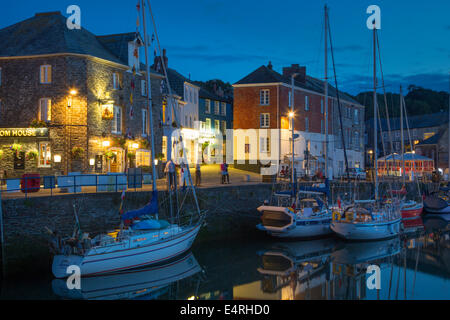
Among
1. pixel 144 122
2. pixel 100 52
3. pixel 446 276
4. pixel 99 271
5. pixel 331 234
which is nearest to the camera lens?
pixel 99 271

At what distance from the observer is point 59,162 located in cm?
3111

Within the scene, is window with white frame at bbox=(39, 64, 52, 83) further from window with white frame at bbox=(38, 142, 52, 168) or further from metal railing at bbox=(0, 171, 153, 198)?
metal railing at bbox=(0, 171, 153, 198)

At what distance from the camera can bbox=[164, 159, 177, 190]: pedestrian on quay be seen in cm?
2445

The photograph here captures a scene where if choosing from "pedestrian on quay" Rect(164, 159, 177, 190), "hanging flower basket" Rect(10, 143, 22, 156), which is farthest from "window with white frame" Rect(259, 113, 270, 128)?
"hanging flower basket" Rect(10, 143, 22, 156)

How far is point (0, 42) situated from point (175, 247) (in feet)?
76.2

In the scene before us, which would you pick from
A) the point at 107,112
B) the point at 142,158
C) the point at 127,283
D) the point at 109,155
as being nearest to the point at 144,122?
the point at 142,158

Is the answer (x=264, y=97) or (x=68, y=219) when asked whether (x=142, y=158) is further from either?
(x=264, y=97)

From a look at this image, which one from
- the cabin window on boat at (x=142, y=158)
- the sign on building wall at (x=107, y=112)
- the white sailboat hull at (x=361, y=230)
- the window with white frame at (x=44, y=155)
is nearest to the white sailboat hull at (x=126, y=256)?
the white sailboat hull at (x=361, y=230)

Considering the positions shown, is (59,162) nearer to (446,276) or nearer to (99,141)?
(99,141)

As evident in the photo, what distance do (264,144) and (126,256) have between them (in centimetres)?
3084

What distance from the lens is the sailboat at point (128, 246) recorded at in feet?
57.6

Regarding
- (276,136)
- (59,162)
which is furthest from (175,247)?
(276,136)

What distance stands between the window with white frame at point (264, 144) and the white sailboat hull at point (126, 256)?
2731cm

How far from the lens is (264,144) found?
47.9 m
